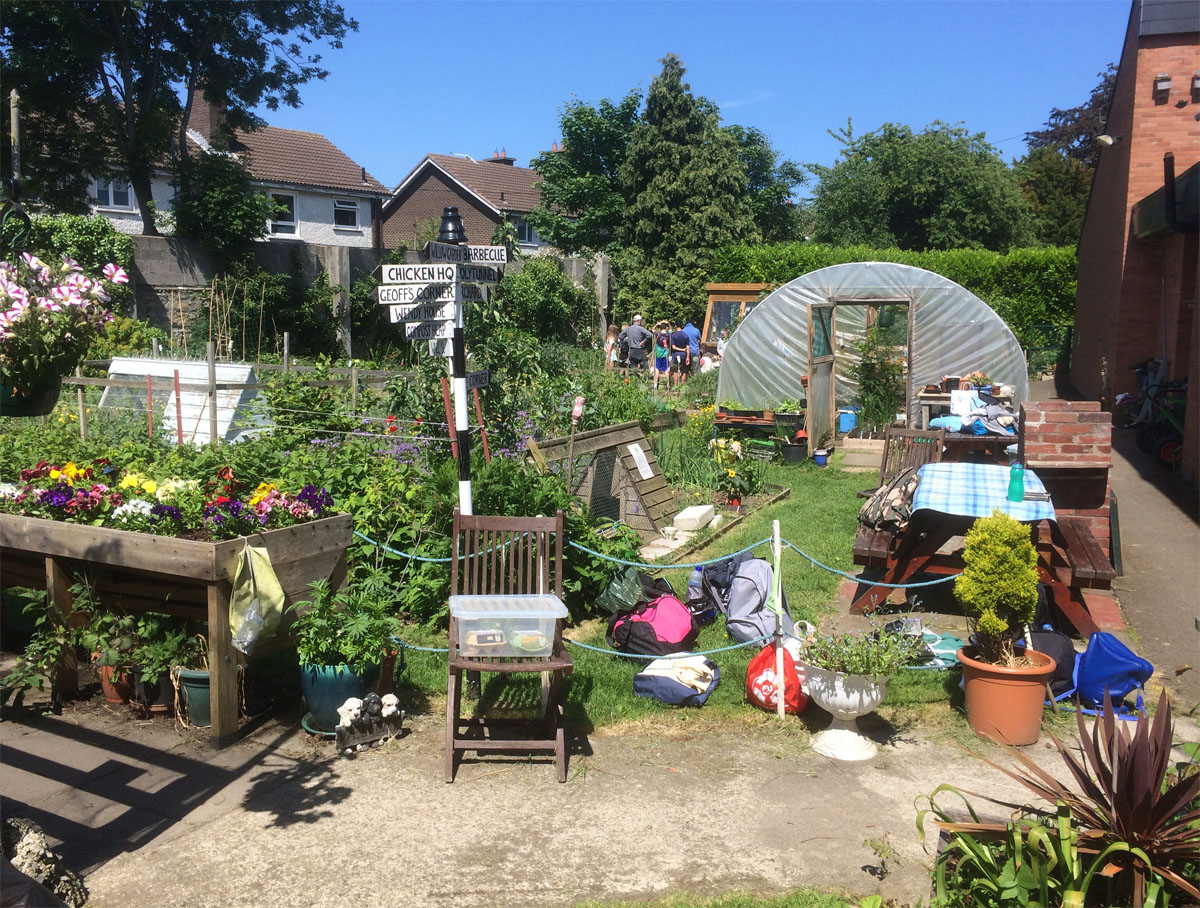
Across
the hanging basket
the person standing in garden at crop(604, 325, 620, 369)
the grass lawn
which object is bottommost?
→ the grass lawn

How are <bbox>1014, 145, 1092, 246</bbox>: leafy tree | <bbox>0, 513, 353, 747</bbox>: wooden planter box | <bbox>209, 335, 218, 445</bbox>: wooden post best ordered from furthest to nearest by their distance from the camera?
1. <bbox>1014, 145, 1092, 246</bbox>: leafy tree
2. <bbox>209, 335, 218, 445</bbox>: wooden post
3. <bbox>0, 513, 353, 747</bbox>: wooden planter box

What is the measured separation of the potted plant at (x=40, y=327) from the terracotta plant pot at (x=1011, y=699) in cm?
464

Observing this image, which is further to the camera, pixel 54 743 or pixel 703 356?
pixel 703 356

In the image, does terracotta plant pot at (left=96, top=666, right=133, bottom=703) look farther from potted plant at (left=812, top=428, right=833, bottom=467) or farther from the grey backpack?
potted plant at (left=812, top=428, right=833, bottom=467)

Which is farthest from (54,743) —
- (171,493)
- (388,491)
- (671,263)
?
(671,263)

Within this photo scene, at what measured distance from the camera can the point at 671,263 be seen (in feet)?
96.4

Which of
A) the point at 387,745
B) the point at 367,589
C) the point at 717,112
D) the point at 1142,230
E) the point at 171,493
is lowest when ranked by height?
the point at 387,745

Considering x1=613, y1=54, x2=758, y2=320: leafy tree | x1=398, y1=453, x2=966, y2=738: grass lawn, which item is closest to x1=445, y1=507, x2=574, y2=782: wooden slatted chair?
x1=398, y1=453, x2=966, y2=738: grass lawn

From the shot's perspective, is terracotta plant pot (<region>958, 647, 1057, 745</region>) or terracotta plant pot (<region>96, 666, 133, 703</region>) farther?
terracotta plant pot (<region>96, 666, 133, 703</region>)

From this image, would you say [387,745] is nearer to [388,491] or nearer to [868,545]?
[388,491]

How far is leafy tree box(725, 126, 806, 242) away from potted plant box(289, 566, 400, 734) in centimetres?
3418

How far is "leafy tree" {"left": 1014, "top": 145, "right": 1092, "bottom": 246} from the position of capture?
40875 millimetres

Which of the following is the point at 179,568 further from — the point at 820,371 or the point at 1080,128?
the point at 1080,128

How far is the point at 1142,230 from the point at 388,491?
45.0 feet
